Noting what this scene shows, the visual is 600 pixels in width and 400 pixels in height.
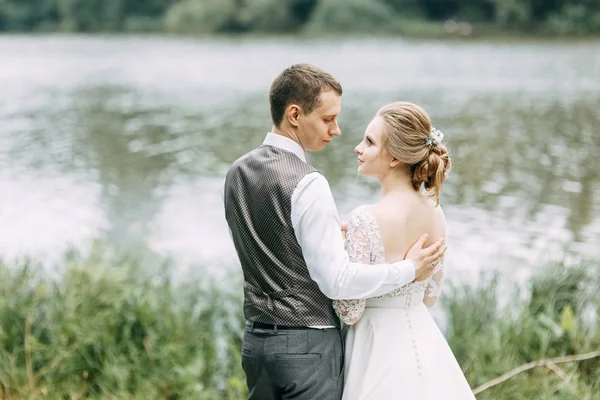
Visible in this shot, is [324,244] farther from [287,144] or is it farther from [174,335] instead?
[174,335]

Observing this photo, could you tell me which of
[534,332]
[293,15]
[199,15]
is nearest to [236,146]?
[534,332]

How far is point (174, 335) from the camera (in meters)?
5.29

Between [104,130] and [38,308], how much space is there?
1373cm

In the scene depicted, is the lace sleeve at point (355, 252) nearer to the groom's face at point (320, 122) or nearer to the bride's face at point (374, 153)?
the bride's face at point (374, 153)

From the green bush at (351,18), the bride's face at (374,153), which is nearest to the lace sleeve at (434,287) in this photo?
the bride's face at (374,153)

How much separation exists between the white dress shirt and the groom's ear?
19 centimetres

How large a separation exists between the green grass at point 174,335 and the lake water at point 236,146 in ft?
4.11

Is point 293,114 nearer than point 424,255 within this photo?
Yes

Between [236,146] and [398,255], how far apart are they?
13753mm

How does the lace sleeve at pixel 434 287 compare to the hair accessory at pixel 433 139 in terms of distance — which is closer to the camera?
the hair accessory at pixel 433 139

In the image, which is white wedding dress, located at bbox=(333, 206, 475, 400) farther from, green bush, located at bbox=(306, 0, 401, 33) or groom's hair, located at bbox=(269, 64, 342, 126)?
green bush, located at bbox=(306, 0, 401, 33)

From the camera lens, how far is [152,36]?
166 feet

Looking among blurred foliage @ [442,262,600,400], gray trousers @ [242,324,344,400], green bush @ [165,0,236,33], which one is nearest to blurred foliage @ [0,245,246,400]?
blurred foliage @ [442,262,600,400]

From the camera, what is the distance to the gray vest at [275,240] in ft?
8.35
